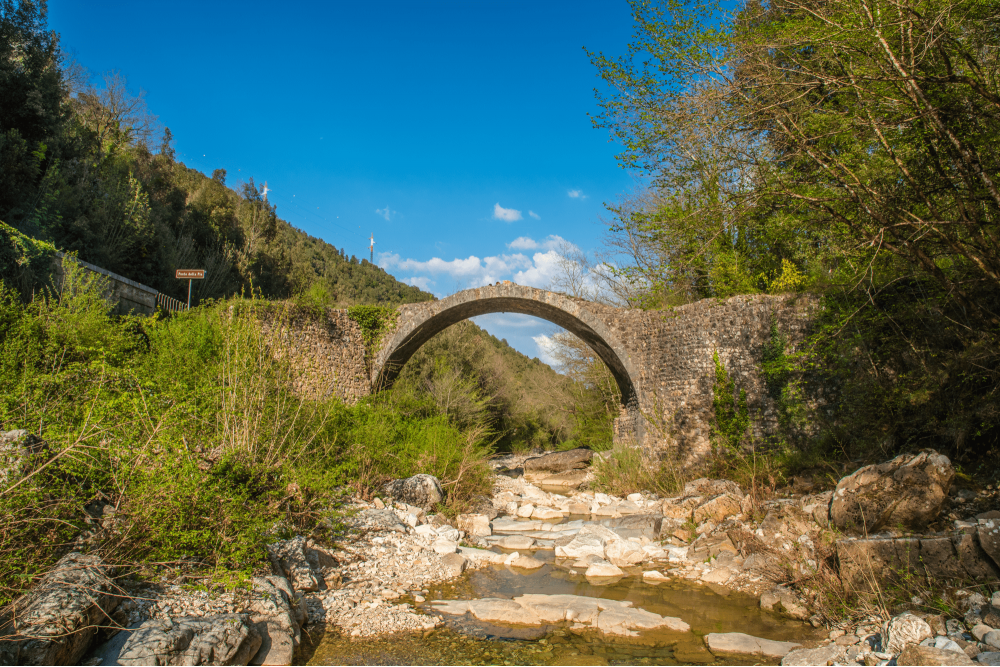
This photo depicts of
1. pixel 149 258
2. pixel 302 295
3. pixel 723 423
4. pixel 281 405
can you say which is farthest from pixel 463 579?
pixel 149 258

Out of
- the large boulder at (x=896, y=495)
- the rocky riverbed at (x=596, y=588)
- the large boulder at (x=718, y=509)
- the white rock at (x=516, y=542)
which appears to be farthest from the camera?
the large boulder at (x=718, y=509)

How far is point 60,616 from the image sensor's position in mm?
2578

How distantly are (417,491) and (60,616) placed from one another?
18.7 feet

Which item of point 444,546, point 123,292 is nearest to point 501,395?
point 123,292

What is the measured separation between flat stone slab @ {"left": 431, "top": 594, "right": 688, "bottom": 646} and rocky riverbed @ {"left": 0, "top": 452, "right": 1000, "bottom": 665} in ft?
0.06

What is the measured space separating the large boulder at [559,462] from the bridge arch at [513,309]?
2565mm

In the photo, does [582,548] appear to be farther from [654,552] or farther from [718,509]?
[718,509]

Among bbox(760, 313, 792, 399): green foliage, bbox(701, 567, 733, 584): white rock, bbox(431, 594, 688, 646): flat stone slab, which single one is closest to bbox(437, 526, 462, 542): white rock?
bbox(431, 594, 688, 646): flat stone slab

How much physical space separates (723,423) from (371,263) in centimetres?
3406

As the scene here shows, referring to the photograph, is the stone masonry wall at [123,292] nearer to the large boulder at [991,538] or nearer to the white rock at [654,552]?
the white rock at [654,552]

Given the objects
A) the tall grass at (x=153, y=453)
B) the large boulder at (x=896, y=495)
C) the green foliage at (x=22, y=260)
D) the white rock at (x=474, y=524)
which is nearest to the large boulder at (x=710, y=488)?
the large boulder at (x=896, y=495)

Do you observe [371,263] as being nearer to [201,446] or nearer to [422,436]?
[422,436]

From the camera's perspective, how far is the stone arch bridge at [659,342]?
10.4m

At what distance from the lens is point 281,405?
513 centimetres
